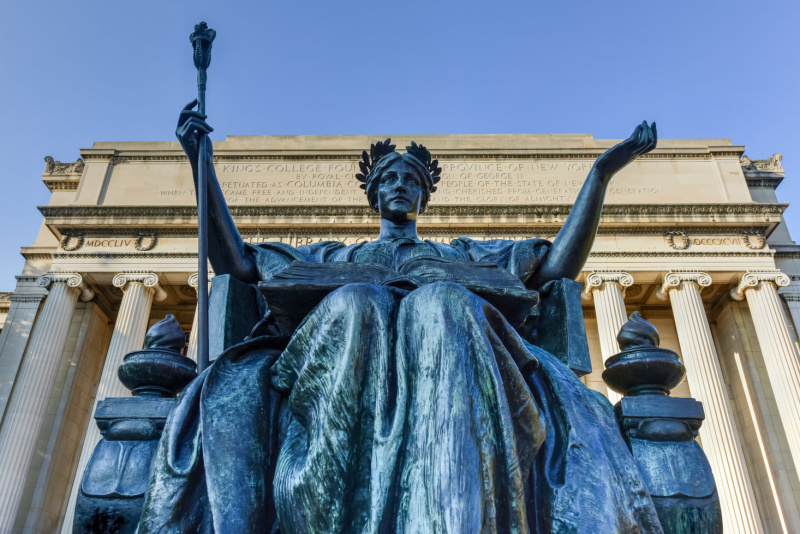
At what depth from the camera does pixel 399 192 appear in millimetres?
3459

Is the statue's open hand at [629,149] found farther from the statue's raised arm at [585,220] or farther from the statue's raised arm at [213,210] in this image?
the statue's raised arm at [213,210]

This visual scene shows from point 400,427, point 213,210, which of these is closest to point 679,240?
A: point 213,210

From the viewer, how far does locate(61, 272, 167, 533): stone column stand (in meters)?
19.6

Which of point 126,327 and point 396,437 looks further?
point 126,327

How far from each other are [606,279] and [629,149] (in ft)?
63.5

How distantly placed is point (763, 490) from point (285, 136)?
21093 mm

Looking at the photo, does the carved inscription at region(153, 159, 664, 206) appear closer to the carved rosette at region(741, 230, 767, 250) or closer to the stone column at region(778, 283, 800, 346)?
the carved rosette at region(741, 230, 767, 250)

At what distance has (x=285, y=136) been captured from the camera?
88.8 feet

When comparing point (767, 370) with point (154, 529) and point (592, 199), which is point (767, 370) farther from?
point (154, 529)

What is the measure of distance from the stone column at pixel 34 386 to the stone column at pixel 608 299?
16.7 meters

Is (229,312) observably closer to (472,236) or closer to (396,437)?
(396,437)

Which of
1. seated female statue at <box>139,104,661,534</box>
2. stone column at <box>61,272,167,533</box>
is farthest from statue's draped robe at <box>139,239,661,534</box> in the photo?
stone column at <box>61,272,167,533</box>

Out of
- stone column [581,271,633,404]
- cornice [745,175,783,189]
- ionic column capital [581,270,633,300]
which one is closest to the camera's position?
stone column [581,271,633,404]

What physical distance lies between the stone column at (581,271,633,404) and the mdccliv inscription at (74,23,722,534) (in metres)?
18.3
